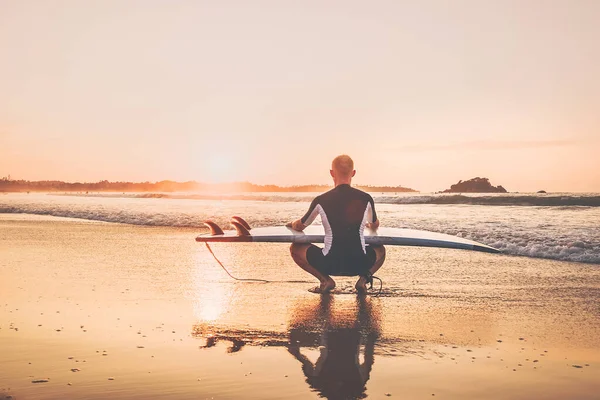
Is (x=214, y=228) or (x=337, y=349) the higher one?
(x=214, y=228)

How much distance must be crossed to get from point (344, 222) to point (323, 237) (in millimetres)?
687

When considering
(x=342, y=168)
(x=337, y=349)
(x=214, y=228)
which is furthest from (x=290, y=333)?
(x=214, y=228)

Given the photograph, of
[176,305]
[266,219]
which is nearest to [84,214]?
[266,219]

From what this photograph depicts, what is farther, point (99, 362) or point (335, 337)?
point (335, 337)

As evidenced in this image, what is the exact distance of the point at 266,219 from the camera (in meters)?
22.2

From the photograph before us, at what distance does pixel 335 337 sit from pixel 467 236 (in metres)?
10.1

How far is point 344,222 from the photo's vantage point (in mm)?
6965

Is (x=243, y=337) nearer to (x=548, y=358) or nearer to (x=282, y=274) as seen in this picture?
Result: (x=548, y=358)

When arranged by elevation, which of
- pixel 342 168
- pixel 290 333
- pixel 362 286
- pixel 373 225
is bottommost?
pixel 290 333

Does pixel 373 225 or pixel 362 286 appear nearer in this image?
pixel 373 225

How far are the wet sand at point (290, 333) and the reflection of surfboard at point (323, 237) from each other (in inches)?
22.5

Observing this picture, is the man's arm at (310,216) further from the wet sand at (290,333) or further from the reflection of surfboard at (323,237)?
the wet sand at (290,333)

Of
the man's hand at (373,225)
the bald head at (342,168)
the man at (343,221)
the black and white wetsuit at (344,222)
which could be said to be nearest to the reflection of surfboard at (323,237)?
the man's hand at (373,225)

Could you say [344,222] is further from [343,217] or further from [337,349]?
[337,349]
